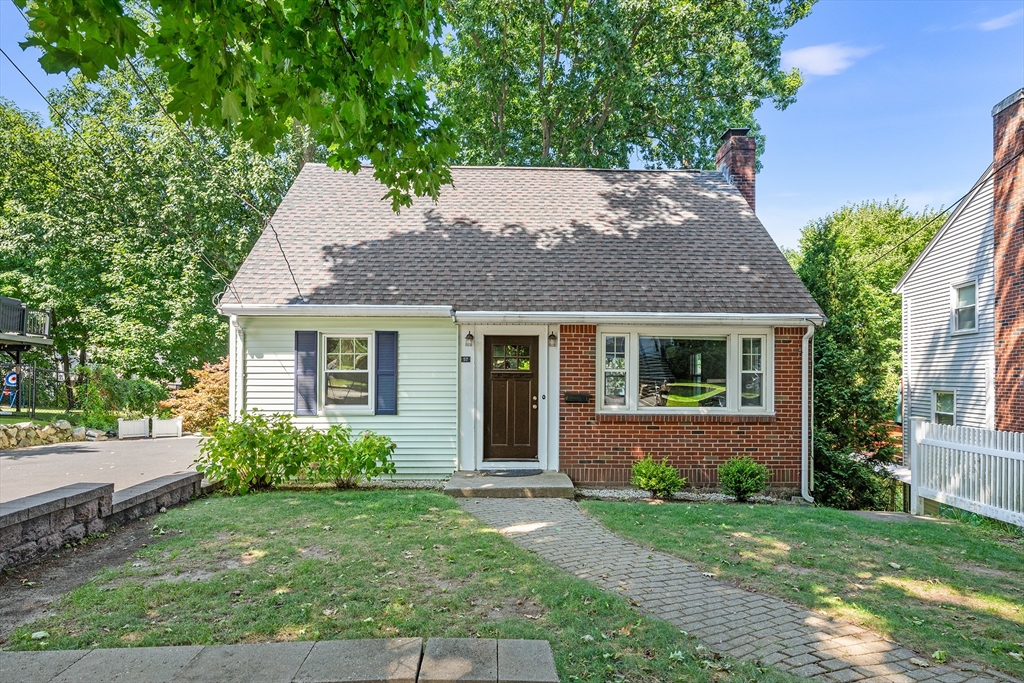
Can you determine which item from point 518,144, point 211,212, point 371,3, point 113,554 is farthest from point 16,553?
point 518,144

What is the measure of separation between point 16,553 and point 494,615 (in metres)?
4.12

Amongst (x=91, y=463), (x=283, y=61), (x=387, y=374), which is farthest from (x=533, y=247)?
(x=91, y=463)

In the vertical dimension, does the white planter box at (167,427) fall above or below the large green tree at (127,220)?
below

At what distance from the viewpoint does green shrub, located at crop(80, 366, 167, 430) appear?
1496 cm

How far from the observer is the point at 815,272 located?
1240 cm

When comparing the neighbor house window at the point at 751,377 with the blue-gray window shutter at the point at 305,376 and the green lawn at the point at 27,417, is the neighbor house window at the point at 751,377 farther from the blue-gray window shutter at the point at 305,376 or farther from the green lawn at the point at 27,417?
the green lawn at the point at 27,417

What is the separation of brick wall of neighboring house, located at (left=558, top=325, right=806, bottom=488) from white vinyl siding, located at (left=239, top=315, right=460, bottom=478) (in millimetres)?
1928

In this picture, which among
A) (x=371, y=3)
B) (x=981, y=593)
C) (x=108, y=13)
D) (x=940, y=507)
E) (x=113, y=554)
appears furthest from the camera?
(x=940, y=507)

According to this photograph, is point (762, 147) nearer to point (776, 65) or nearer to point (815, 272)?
point (776, 65)

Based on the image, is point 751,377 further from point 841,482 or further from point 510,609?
point 510,609

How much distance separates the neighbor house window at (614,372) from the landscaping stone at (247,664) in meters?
7.02

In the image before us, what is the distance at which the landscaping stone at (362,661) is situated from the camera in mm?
2932

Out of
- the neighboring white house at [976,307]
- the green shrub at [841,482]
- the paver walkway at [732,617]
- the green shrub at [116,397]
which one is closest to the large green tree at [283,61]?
the paver walkway at [732,617]

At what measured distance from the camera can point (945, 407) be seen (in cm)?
1647
